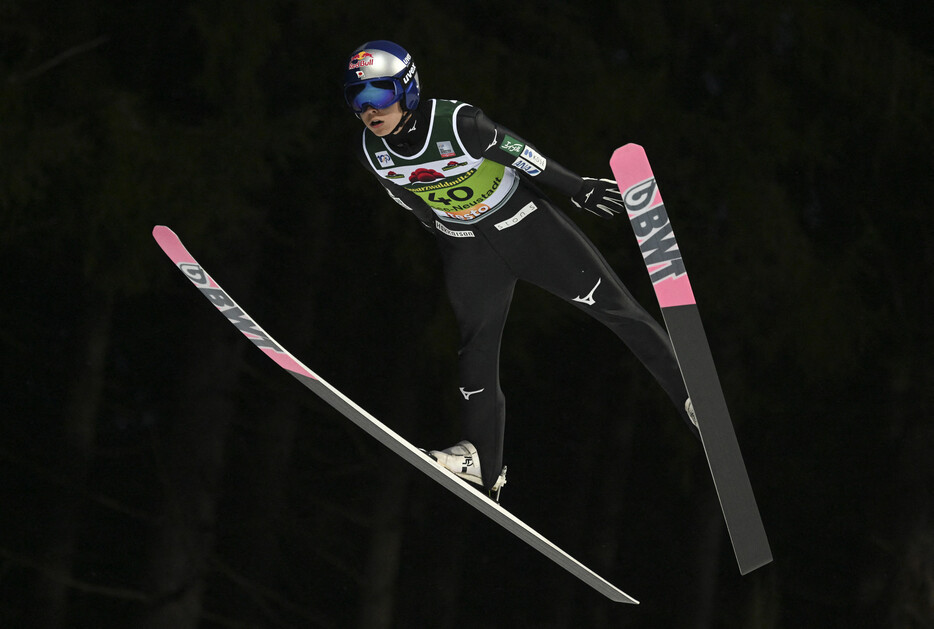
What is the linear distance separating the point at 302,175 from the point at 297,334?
110 cm

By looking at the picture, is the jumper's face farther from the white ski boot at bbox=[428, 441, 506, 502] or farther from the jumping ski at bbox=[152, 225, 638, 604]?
the white ski boot at bbox=[428, 441, 506, 502]

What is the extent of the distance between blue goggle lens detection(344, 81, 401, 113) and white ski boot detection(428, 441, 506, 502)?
4.30 feet

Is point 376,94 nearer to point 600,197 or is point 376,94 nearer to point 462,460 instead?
point 600,197

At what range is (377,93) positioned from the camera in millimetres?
3850

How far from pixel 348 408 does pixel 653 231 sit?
136cm

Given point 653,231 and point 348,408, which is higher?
point 653,231

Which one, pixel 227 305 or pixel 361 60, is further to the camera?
pixel 227 305

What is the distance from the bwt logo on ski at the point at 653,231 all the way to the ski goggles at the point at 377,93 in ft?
2.65

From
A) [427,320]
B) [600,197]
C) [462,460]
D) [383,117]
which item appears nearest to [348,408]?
[462,460]

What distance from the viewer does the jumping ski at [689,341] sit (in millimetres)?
3557

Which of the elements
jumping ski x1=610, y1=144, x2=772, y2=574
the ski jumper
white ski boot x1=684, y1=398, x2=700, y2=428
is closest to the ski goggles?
the ski jumper

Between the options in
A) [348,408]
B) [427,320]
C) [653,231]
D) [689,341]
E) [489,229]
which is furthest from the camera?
[427,320]

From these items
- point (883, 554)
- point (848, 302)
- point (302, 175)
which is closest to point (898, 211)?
point (848, 302)

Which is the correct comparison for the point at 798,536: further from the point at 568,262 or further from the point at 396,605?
the point at 568,262
